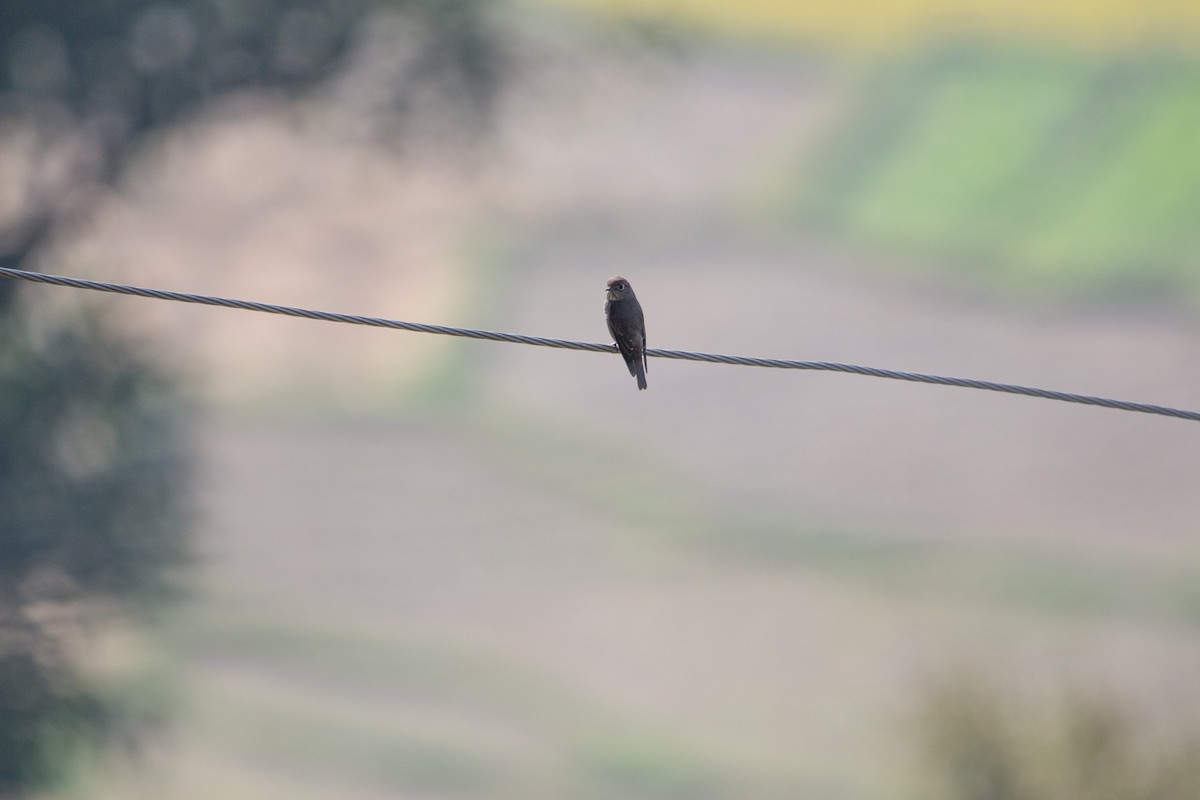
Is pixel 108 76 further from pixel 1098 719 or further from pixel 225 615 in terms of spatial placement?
pixel 1098 719

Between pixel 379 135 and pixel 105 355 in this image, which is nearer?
pixel 105 355

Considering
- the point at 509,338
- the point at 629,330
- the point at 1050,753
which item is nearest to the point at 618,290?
the point at 629,330

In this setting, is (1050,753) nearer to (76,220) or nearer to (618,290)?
(618,290)

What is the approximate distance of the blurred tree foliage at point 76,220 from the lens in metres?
21.2

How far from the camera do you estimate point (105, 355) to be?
21.2 meters

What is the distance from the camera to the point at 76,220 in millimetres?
22719

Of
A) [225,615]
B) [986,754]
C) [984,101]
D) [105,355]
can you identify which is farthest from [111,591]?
[984,101]

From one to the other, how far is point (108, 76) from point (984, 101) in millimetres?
17217

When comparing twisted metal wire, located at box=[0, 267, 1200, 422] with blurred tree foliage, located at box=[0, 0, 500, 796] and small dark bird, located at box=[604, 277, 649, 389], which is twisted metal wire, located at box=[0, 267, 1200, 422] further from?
blurred tree foliage, located at box=[0, 0, 500, 796]

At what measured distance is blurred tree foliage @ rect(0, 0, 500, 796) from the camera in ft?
69.6

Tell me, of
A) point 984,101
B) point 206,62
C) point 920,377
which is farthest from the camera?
point 984,101

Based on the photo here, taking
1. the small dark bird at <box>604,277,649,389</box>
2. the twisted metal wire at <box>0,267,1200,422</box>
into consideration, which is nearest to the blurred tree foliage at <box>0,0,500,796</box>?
the small dark bird at <box>604,277,649,389</box>

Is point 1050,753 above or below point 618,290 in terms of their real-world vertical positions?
below

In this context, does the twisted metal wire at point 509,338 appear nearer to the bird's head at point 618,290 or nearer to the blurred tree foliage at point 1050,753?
the bird's head at point 618,290
